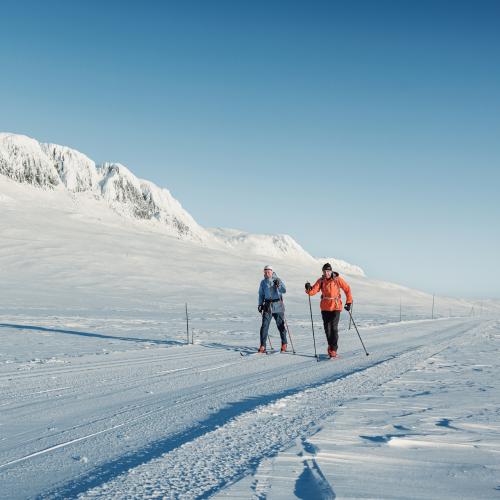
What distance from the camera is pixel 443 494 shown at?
10.9 ft

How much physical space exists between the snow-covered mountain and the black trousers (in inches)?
4853

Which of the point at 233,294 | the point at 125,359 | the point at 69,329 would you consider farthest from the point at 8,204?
the point at 125,359

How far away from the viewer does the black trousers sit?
11836 millimetres

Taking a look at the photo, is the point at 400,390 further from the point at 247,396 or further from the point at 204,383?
the point at 204,383

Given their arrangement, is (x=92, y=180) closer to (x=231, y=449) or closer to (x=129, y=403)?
(x=129, y=403)

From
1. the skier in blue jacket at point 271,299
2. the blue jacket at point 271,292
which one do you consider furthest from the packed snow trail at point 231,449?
the blue jacket at point 271,292

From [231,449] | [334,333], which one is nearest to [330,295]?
[334,333]

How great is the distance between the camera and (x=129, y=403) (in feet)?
21.3

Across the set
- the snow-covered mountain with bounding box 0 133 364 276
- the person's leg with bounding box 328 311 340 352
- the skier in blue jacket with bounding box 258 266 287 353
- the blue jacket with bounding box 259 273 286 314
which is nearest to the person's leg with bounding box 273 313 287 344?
the skier in blue jacket with bounding box 258 266 287 353

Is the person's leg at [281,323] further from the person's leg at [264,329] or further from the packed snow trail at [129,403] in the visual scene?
the packed snow trail at [129,403]

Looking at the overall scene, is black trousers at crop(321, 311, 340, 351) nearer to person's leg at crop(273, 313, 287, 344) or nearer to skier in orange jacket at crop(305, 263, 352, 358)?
skier in orange jacket at crop(305, 263, 352, 358)

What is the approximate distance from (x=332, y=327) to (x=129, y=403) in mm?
6462

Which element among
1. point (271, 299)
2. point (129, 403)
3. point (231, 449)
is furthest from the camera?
point (271, 299)

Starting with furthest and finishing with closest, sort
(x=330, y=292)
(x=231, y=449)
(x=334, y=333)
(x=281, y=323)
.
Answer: (x=281, y=323), (x=330, y=292), (x=334, y=333), (x=231, y=449)
